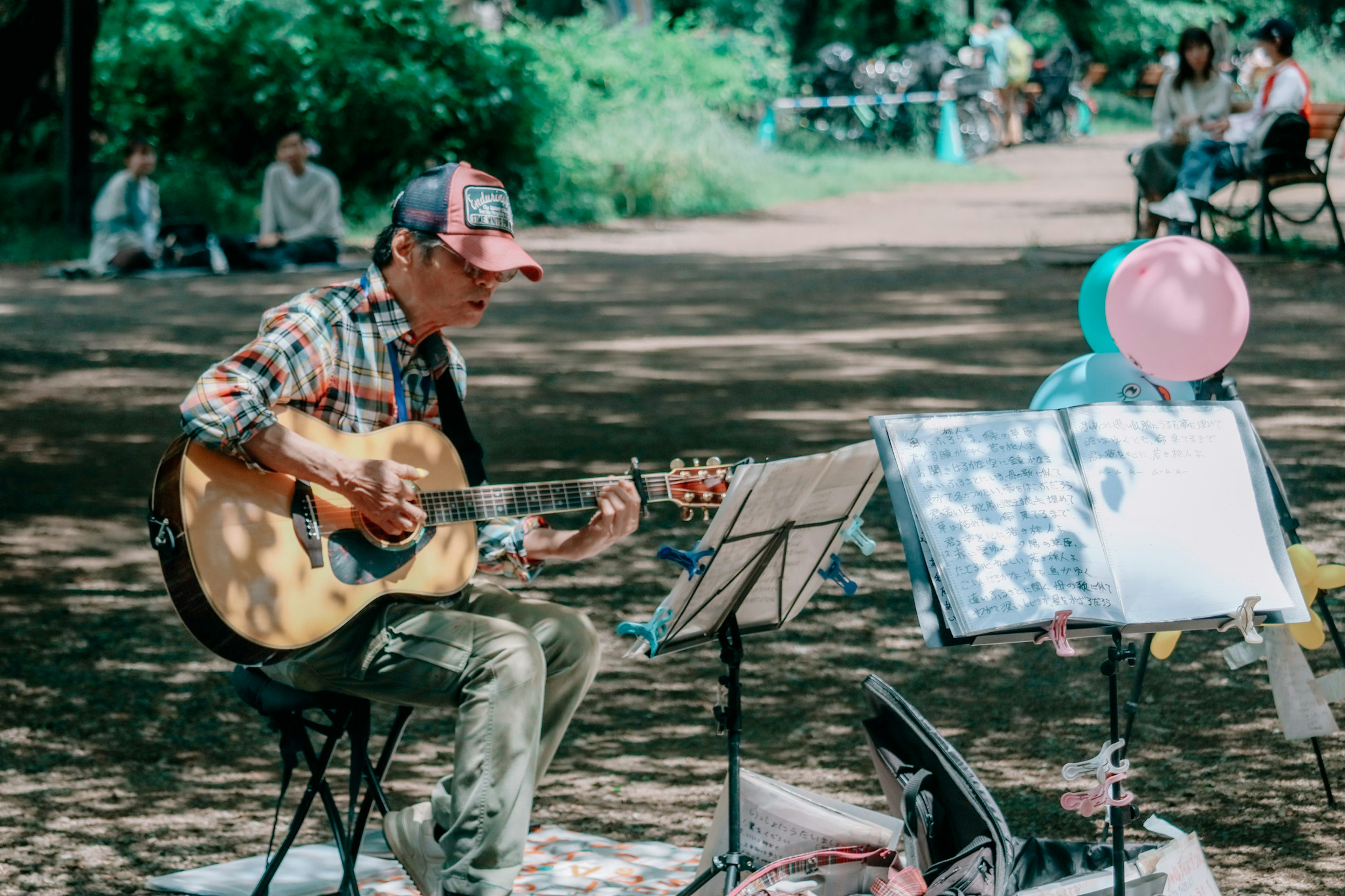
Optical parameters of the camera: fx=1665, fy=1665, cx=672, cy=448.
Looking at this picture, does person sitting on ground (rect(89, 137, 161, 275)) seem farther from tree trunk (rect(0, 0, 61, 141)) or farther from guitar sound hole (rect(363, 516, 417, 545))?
guitar sound hole (rect(363, 516, 417, 545))

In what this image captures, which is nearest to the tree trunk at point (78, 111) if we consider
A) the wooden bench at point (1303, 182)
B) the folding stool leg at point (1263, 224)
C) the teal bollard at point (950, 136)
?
the wooden bench at point (1303, 182)

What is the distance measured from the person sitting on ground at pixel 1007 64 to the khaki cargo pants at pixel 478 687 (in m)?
23.4

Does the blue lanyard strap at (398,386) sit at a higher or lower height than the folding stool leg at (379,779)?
higher

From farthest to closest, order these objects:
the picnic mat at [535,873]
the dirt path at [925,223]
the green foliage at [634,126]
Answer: the green foliage at [634,126]
the dirt path at [925,223]
the picnic mat at [535,873]

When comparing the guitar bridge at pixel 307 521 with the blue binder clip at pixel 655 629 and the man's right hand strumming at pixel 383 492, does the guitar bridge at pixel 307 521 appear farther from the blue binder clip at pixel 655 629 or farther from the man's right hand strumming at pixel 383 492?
the blue binder clip at pixel 655 629

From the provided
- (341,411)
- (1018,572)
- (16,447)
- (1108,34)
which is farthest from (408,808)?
(1108,34)

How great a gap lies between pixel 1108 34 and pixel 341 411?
117 ft

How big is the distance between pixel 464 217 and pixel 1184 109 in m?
9.54

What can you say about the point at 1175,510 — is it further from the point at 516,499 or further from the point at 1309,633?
the point at 516,499

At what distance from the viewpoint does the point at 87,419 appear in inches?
336

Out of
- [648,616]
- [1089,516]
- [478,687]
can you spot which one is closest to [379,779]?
[478,687]

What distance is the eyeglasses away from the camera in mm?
3371

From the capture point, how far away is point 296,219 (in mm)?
13844

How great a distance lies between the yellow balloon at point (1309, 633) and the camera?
144 inches
